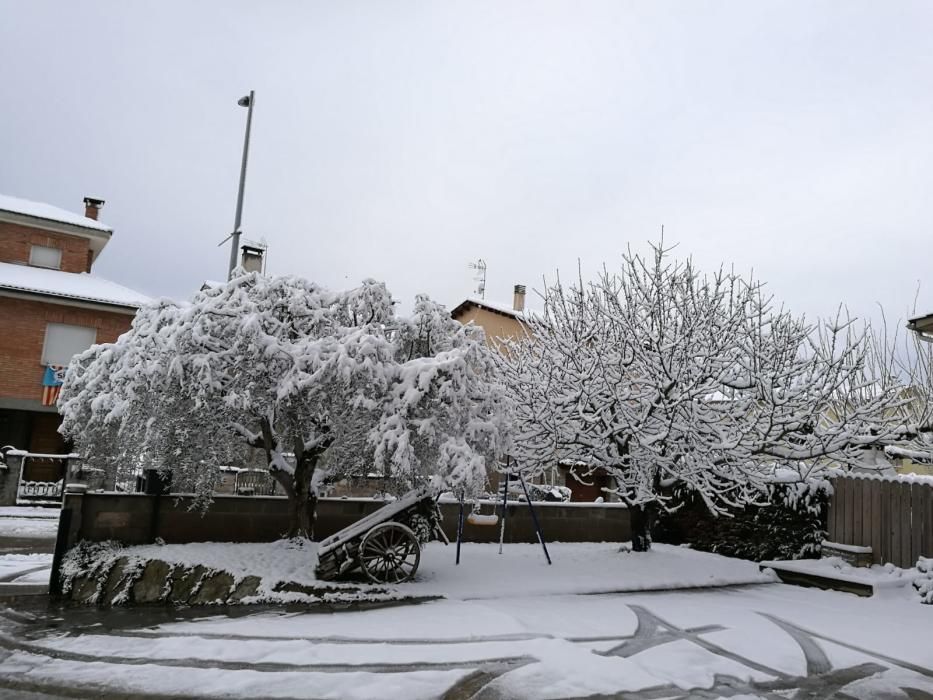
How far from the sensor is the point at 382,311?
35.9 ft

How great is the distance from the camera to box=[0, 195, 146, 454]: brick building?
21688 mm

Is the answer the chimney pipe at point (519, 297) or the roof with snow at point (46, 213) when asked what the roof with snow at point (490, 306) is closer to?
the chimney pipe at point (519, 297)

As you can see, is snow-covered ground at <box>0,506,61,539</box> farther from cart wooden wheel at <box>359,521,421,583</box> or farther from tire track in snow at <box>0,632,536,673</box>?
tire track in snow at <box>0,632,536,673</box>

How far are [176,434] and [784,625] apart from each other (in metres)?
8.95

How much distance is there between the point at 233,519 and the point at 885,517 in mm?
11483

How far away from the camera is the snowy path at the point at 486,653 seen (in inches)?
228

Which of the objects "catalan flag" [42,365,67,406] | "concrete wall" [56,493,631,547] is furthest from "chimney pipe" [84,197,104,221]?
"concrete wall" [56,493,631,547]

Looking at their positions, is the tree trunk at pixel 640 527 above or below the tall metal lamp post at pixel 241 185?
below

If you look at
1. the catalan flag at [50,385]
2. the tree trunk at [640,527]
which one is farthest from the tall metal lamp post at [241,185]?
the catalan flag at [50,385]

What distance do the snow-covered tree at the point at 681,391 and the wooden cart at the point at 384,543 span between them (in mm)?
2420

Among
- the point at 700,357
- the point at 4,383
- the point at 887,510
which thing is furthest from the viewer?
the point at 4,383

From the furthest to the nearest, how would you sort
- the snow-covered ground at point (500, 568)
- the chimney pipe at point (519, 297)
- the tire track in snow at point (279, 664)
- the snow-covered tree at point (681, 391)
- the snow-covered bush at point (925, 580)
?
1. the chimney pipe at point (519, 297)
2. the snow-covered tree at point (681, 391)
3. the snow-covered bush at point (925, 580)
4. the snow-covered ground at point (500, 568)
5. the tire track in snow at point (279, 664)

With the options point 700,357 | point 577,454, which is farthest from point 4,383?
point 700,357

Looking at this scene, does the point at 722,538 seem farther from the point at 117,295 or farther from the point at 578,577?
the point at 117,295
